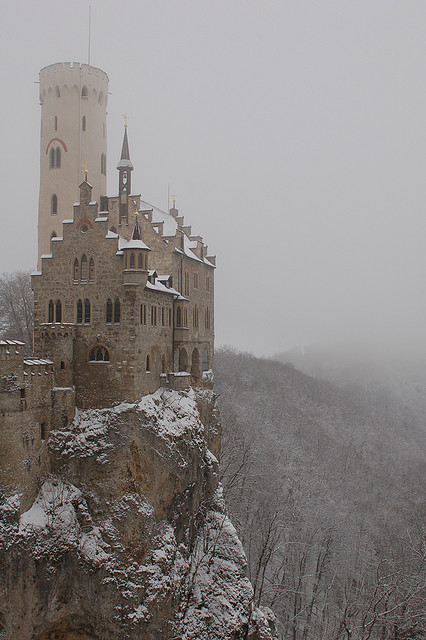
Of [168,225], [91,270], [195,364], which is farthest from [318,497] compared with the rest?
[91,270]

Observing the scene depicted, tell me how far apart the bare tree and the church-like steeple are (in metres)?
18.3

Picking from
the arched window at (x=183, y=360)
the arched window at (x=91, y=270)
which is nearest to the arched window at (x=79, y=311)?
the arched window at (x=91, y=270)

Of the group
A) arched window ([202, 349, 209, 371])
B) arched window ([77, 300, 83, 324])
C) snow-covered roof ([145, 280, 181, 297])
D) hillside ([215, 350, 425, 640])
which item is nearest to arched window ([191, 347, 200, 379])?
arched window ([202, 349, 209, 371])

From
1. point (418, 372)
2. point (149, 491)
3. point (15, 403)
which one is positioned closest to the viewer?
point (15, 403)

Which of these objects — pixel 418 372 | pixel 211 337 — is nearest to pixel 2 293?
pixel 211 337

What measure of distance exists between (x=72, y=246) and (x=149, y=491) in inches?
670

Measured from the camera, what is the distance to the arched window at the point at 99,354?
3559cm

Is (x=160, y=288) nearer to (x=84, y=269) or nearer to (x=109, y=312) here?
(x=109, y=312)

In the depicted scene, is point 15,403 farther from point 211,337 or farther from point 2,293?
point 2,293

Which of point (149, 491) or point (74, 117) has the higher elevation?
point (74, 117)

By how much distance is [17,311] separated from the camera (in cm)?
5978

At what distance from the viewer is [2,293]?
60.1 meters

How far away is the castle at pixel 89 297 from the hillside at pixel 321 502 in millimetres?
17373

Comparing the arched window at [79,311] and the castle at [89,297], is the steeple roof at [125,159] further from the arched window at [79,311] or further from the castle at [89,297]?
the arched window at [79,311]
